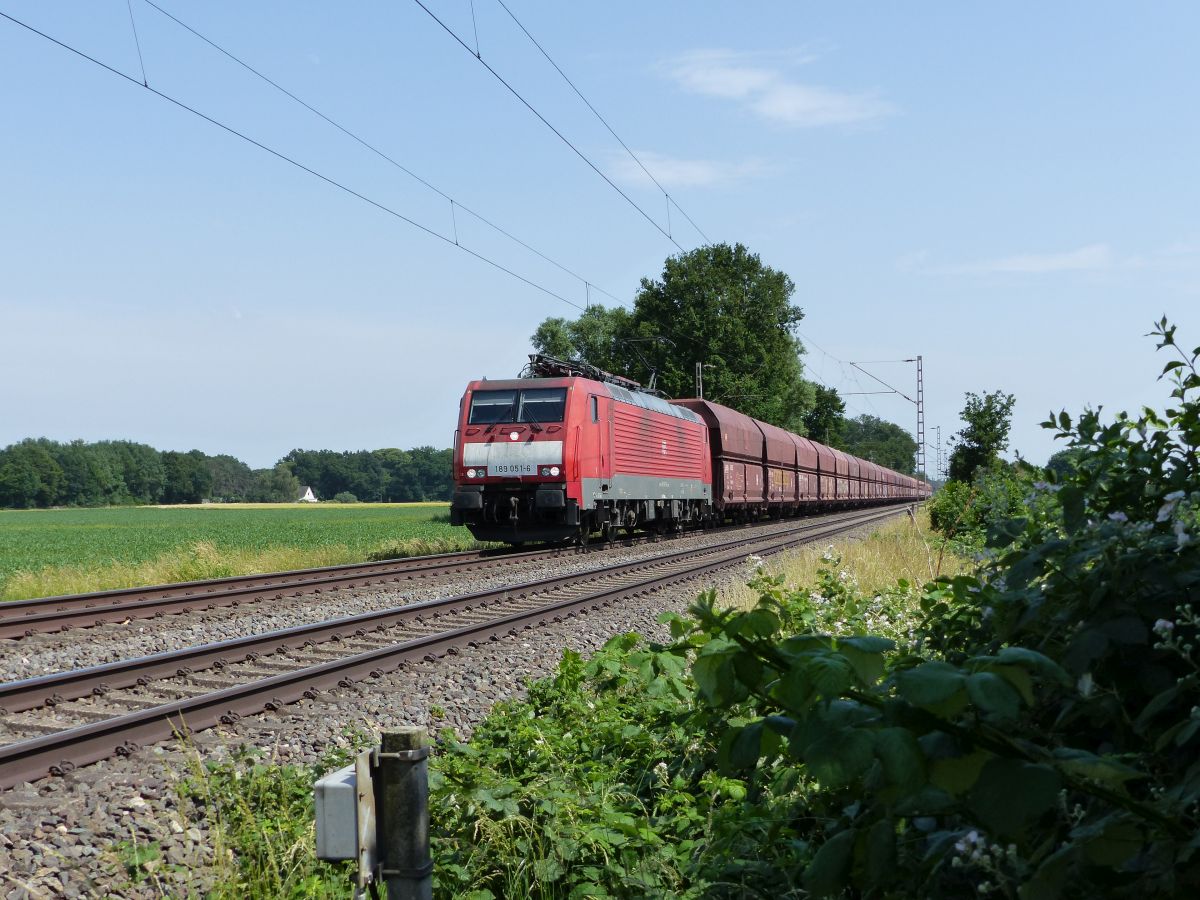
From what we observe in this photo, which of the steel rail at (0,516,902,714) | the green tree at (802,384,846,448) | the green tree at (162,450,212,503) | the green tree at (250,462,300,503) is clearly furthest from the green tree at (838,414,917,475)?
the steel rail at (0,516,902,714)

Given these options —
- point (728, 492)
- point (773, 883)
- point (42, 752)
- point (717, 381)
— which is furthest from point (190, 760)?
point (717, 381)

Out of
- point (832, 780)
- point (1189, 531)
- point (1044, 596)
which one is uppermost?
point (1189, 531)

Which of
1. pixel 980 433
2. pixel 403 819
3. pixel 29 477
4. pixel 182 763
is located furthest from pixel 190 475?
pixel 403 819

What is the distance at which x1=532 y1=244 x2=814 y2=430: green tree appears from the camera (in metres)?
56.5

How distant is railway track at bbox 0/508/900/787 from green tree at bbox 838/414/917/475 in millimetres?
97803

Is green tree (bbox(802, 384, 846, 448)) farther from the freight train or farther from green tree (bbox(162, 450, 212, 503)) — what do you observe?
green tree (bbox(162, 450, 212, 503))

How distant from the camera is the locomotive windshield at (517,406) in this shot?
63.0ft

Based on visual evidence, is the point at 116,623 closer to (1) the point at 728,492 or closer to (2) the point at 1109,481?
(2) the point at 1109,481

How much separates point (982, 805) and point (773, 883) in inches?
84.6

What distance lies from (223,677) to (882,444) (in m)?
135

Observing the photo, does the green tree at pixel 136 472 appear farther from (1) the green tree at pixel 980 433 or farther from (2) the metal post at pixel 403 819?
Result: (2) the metal post at pixel 403 819

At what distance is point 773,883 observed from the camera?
3.37 meters

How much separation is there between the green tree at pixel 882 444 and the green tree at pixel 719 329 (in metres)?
48.6

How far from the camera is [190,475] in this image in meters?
127
